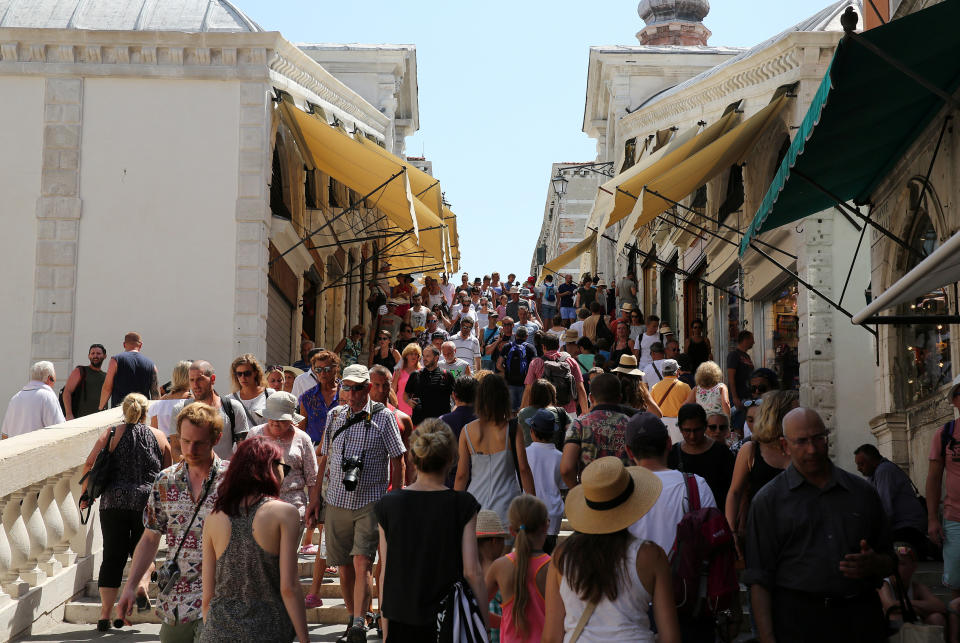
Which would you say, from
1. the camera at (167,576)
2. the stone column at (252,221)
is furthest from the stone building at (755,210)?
the camera at (167,576)

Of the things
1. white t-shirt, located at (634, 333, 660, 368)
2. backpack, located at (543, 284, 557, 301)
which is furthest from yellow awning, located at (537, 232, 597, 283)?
white t-shirt, located at (634, 333, 660, 368)

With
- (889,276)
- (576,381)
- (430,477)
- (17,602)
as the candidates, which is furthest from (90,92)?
(430,477)

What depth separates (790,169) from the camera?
9.16 metres

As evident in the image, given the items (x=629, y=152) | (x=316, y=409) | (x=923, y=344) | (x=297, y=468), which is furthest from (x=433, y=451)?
(x=629, y=152)

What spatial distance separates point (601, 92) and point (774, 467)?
94.2 ft

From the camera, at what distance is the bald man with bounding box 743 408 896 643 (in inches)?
196

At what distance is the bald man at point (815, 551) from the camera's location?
196 inches

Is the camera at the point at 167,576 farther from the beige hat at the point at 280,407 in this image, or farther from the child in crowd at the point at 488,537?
the beige hat at the point at 280,407

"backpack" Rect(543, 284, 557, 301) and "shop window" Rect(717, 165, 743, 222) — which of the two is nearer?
"shop window" Rect(717, 165, 743, 222)

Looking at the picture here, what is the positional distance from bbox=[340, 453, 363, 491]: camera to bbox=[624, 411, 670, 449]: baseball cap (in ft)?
7.82

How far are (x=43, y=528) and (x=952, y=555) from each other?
6369 millimetres

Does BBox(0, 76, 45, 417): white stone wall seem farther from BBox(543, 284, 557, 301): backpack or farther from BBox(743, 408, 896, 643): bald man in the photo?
BBox(543, 284, 557, 301): backpack

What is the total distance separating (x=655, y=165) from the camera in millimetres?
14797

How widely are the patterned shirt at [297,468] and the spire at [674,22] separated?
42879 millimetres
